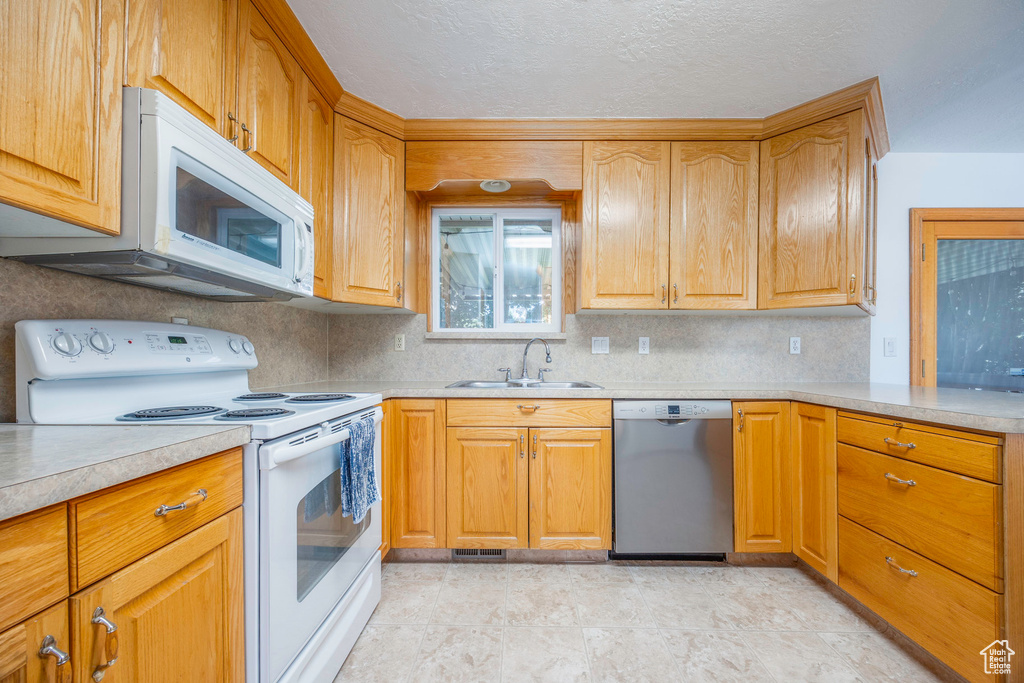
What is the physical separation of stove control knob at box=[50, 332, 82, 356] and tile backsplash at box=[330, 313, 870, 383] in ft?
4.91

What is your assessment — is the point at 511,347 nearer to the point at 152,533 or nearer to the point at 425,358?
the point at 425,358

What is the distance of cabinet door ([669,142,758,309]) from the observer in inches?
85.7

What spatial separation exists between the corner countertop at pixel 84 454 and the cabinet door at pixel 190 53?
2.61 ft

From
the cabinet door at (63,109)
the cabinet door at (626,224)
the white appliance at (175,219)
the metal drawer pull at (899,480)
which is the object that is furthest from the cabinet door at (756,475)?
the cabinet door at (63,109)

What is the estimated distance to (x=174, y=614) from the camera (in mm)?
775

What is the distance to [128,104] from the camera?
927 mm

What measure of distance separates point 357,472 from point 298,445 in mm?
380

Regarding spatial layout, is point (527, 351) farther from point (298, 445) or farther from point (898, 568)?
point (898, 568)

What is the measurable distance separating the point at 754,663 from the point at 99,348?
2242 mm

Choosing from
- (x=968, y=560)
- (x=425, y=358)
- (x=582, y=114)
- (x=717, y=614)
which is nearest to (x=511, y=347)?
(x=425, y=358)

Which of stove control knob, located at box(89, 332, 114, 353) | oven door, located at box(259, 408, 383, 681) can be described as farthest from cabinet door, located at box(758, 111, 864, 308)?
stove control knob, located at box(89, 332, 114, 353)

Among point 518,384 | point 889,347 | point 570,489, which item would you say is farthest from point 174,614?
point 889,347

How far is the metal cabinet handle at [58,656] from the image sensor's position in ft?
1.82

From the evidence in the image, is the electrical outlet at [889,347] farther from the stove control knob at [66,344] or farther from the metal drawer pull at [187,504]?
the stove control knob at [66,344]
